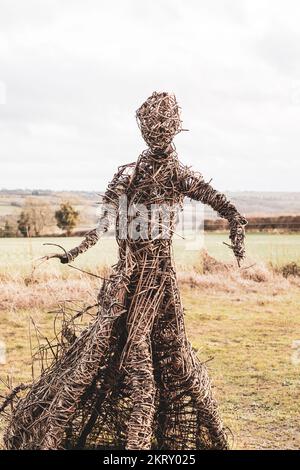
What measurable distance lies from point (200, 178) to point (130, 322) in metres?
1.09

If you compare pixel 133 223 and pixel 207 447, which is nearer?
pixel 133 223

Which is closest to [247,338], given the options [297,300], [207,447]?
[297,300]

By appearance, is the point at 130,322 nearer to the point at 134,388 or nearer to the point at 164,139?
the point at 134,388

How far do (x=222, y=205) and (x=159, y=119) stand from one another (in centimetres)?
75

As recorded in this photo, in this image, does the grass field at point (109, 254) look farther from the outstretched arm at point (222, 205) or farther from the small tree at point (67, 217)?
the outstretched arm at point (222, 205)

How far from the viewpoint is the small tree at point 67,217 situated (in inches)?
871

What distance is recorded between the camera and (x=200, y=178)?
462 cm

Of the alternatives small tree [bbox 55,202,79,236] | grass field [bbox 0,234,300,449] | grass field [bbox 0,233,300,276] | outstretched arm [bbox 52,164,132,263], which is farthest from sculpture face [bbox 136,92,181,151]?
small tree [bbox 55,202,79,236]

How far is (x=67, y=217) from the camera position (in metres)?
22.4

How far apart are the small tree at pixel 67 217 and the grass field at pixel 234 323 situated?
463 centimetres

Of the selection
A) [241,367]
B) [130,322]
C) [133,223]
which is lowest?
[241,367]

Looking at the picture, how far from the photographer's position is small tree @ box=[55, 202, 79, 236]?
871 inches

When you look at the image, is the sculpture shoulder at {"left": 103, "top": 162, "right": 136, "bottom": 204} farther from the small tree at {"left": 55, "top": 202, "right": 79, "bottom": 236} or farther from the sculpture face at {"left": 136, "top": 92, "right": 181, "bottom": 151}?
the small tree at {"left": 55, "top": 202, "right": 79, "bottom": 236}

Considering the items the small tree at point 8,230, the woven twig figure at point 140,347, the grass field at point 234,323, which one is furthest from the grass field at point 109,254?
the woven twig figure at point 140,347
